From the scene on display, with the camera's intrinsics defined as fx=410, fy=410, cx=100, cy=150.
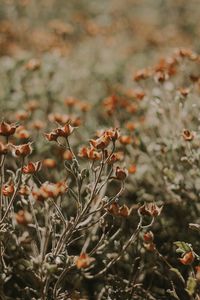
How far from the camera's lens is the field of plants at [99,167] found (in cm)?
156

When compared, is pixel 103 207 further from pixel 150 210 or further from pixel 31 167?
pixel 31 167

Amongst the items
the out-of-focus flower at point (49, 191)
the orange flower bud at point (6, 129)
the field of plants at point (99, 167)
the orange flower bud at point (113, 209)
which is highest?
the orange flower bud at point (6, 129)

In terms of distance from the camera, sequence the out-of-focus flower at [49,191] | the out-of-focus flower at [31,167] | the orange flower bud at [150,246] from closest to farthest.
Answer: the out-of-focus flower at [49,191] < the out-of-focus flower at [31,167] < the orange flower bud at [150,246]

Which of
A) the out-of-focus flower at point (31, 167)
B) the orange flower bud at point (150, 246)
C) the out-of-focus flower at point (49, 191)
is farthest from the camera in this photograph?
the orange flower bud at point (150, 246)

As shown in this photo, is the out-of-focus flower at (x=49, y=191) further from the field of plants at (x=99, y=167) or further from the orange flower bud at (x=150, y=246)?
the orange flower bud at (x=150, y=246)

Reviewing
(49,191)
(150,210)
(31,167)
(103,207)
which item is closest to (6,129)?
(31,167)

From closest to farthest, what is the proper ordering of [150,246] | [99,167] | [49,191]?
[49,191], [150,246], [99,167]

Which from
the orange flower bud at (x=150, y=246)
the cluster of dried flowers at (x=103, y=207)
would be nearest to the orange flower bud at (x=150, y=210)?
the cluster of dried flowers at (x=103, y=207)

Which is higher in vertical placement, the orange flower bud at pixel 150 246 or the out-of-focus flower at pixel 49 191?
the out-of-focus flower at pixel 49 191

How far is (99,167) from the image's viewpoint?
1804mm

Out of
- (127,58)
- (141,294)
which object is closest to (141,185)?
(141,294)

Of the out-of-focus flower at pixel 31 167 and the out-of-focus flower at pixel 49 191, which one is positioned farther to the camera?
the out-of-focus flower at pixel 31 167

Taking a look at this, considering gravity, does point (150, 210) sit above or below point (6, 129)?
below

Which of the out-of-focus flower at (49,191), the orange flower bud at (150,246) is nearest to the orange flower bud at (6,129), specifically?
the out-of-focus flower at (49,191)
